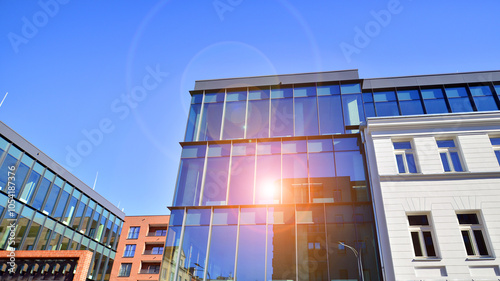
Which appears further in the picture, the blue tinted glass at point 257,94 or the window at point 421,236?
the blue tinted glass at point 257,94

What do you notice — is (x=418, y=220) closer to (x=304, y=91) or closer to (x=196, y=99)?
(x=304, y=91)

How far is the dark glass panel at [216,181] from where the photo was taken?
55.7ft

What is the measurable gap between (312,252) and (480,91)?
52.7 feet

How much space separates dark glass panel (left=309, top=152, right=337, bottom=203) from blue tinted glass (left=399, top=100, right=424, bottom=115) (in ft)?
20.8

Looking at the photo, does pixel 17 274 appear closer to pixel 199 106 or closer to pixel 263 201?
pixel 263 201

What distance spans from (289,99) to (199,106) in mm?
6450

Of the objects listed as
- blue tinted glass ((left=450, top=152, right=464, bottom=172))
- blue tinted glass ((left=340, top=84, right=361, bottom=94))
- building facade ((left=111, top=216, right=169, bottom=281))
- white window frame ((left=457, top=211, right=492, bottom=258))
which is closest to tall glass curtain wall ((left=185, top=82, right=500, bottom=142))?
blue tinted glass ((left=340, top=84, right=361, bottom=94))

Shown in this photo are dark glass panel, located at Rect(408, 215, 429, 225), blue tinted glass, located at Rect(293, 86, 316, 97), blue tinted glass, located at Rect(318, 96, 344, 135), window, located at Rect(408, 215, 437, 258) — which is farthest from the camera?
blue tinted glass, located at Rect(293, 86, 316, 97)

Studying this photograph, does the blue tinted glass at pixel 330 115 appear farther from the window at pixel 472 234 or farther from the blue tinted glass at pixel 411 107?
the window at pixel 472 234

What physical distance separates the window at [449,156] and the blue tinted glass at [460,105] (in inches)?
206

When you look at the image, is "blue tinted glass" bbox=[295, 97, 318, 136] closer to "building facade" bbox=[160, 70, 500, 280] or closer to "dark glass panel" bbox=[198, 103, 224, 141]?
"building facade" bbox=[160, 70, 500, 280]

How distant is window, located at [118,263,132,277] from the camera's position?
4915 centimetres

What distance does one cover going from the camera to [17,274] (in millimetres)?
12383

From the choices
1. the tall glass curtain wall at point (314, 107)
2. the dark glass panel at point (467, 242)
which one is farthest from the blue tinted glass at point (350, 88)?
the dark glass panel at point (467, 242)
